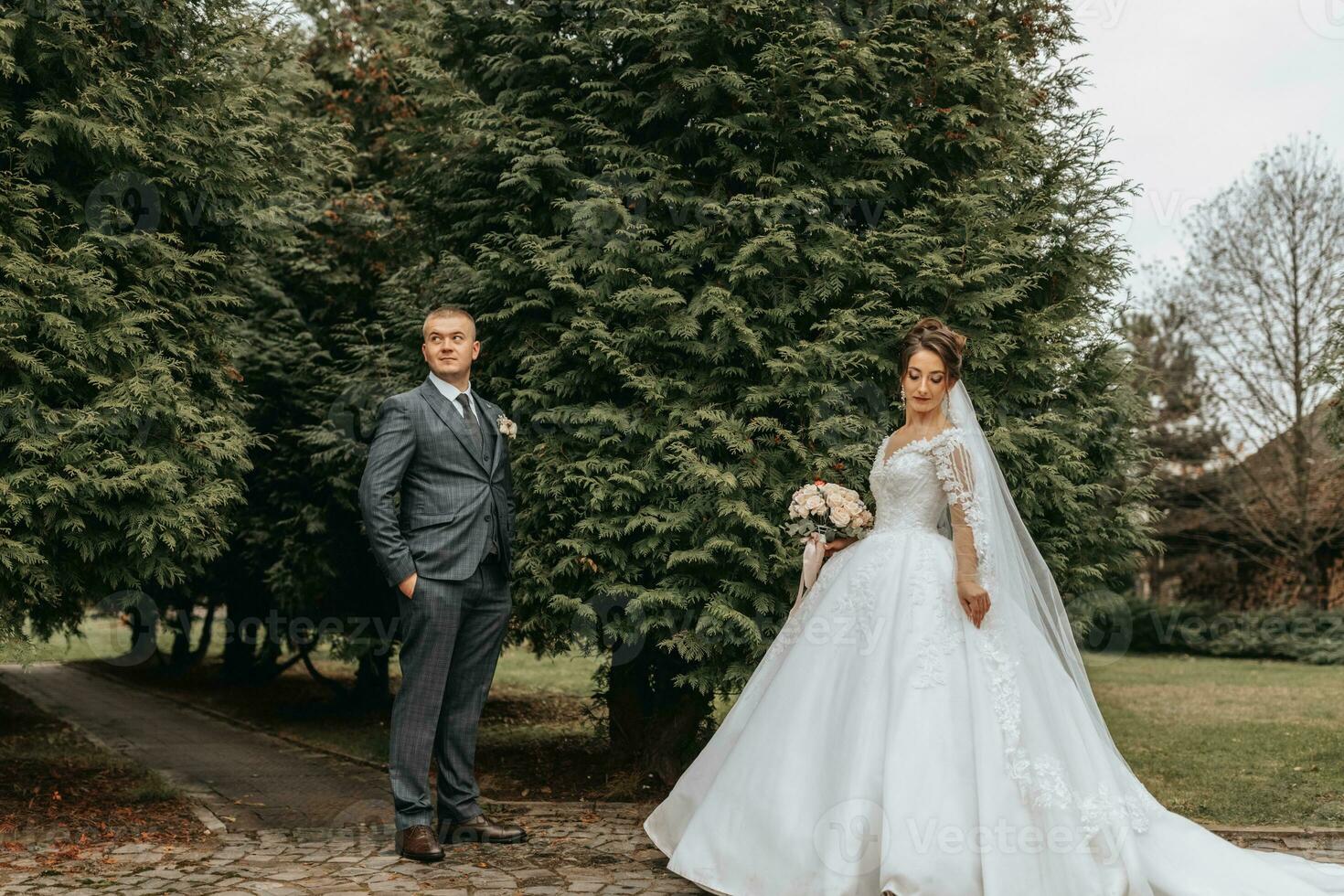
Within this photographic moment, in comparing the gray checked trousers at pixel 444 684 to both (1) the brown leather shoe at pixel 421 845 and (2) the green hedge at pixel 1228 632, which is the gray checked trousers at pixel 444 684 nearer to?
(1) the brown leather shoe at pixel 421 845

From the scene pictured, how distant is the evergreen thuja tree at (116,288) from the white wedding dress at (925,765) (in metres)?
3.26

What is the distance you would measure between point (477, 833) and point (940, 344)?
10.6 feet

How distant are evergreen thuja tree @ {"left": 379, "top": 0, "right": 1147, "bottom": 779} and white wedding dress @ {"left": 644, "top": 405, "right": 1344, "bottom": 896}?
3.52ft

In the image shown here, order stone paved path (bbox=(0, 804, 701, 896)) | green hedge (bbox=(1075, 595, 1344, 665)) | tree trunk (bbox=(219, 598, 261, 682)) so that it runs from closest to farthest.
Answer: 1. stone paved path (bbox=(0, 804, 701, 896))
2. tree trunk (bbox=(219, 598, 261, 682))
3. green hedge (bbox=(1075, 595, 1344, 665))

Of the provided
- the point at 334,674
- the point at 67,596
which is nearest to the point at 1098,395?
the point at 67,596

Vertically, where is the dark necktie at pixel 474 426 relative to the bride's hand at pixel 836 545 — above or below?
above

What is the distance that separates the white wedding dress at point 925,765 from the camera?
3.93m

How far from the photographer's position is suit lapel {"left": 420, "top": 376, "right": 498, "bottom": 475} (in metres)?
5.22

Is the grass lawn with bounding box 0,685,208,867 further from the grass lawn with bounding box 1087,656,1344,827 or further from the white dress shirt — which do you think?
the grass lawn with bounding box 1087,656,1344,827

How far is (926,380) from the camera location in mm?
4793

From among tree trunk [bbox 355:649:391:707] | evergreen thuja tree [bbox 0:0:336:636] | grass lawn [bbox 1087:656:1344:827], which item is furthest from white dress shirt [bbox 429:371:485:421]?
tree trunk [bbox 355:649:391:707]

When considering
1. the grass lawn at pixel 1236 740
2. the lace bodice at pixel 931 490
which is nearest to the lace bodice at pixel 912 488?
the lace bodice at pixel 931 490

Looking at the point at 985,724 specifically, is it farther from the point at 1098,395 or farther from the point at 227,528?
the point at 227,528

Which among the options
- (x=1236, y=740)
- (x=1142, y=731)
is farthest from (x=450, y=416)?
(x=1142, y=731)
